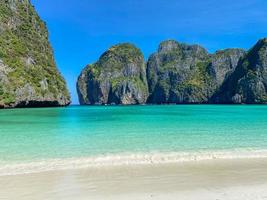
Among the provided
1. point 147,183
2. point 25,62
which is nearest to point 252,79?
point 25,62

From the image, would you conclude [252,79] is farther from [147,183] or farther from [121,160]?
[147,183]

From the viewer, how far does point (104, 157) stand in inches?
462

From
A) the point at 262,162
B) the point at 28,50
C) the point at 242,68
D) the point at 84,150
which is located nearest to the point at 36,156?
the point at 84,150

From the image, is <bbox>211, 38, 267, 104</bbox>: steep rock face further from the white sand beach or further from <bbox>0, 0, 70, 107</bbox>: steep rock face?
the white sand beach

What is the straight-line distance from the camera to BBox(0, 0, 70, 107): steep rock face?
219 ft

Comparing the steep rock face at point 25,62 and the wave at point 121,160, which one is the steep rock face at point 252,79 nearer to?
the steep rock face at point 25,62

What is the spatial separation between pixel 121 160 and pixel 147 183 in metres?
3.36

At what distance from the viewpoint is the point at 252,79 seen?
165m

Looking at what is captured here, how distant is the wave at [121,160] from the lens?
9.98 m

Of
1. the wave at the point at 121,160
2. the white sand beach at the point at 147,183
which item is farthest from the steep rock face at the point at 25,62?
the white sand beach at the point at 147,183

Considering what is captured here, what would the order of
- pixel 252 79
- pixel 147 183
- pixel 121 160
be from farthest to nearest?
pixel 252 79 < pixel 121 160 < pixel 147 183

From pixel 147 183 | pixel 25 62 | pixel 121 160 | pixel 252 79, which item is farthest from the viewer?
pixel 252 79

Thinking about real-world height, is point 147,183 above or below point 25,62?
below

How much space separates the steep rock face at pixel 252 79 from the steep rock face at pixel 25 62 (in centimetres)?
9634
